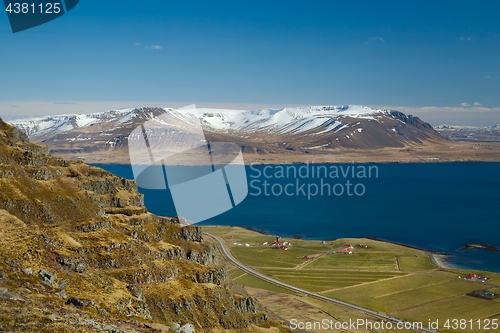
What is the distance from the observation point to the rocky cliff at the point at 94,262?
3306 centimetres

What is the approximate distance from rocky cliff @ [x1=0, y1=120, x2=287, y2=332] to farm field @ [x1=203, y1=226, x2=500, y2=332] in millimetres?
25680

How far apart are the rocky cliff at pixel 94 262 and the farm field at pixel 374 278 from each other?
84.3ft

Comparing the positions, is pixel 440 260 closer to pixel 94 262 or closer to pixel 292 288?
pixel 292 288

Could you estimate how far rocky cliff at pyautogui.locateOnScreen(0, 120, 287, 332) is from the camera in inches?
1302

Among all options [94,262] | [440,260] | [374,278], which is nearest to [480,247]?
[440,260]

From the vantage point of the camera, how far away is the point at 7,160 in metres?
59.8

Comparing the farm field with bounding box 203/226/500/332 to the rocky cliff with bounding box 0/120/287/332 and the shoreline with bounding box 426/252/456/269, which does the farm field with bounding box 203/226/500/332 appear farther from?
the rocky cliff with bounding box 0/120/287/332

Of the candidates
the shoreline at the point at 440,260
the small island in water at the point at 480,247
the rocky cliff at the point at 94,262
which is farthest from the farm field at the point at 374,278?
the rocky cliff at the point at 94,262

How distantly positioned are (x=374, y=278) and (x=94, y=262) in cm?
6845

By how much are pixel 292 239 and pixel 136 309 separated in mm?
101497

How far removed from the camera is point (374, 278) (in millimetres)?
100500

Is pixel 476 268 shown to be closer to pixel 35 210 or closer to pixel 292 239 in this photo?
pixel 292 239

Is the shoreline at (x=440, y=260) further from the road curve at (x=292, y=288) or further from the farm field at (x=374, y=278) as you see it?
the road curve at (x=292, y=288)

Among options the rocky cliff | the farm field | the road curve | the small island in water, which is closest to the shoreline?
the farm field
